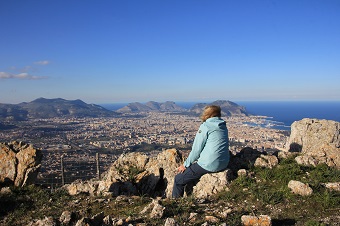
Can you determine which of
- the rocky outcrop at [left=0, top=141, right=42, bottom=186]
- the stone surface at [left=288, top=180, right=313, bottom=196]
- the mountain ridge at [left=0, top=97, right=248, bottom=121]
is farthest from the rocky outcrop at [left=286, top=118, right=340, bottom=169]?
the mountain ridge at [left=0, top=97, right=248, bottom=121]

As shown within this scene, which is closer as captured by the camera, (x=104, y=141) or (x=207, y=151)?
(x=207, y=151)

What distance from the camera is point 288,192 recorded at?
6.23 metres

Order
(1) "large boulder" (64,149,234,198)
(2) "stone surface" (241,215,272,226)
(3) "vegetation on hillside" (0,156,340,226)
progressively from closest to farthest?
(2) "stone surface" (241,215,272,226), (3) "vegetation on hillside" (0,156,340,226), (1) "large boulder" (64,149,234,198)

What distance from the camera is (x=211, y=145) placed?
7.22 metres

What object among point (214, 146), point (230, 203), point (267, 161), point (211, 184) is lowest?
point (230, 203)

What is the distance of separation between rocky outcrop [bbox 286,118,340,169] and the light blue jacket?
2.89 meters

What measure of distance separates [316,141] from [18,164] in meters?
10.9

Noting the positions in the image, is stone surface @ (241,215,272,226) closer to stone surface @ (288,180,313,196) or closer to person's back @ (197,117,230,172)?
stone surface @ (288,180,313,196)

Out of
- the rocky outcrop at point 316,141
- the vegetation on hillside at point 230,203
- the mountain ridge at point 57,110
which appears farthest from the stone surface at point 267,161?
the mountain ridge at point 57,110

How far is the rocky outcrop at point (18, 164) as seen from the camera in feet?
28.2

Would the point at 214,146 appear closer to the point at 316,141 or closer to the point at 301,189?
the point at 301,189

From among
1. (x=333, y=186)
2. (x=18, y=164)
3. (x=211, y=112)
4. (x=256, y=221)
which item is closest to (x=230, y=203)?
(x=256, y=221)

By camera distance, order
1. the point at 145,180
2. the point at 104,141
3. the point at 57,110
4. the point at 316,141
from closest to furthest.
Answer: the point at 145,180
the point at 316,141
the point at 104,141
the point at 57,110

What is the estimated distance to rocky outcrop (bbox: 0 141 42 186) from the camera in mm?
8586
